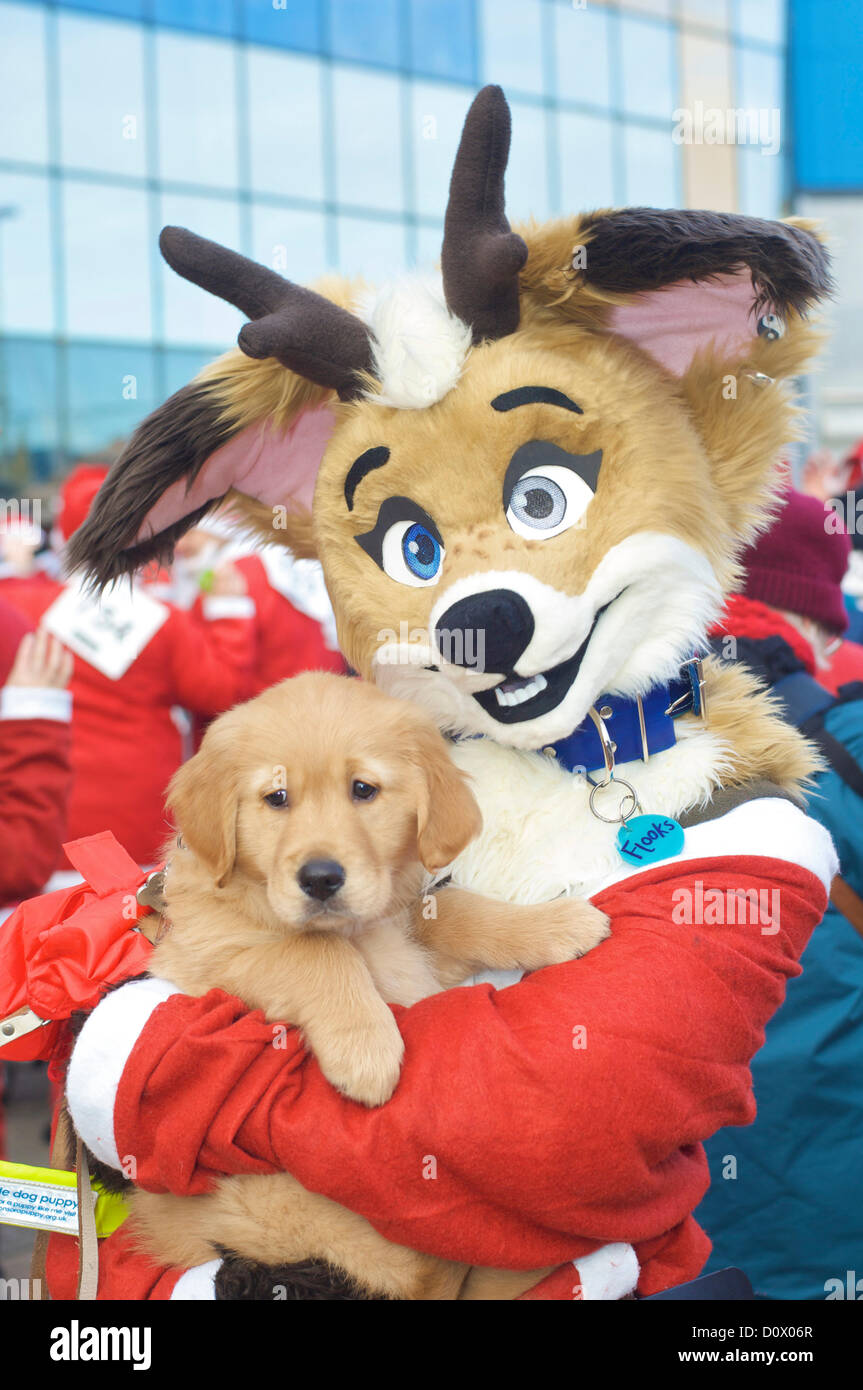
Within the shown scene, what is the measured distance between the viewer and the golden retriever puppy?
1787mm

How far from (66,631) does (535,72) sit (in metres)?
18.5

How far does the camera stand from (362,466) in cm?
205

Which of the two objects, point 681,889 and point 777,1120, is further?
point 777,1120

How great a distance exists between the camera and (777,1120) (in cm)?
291

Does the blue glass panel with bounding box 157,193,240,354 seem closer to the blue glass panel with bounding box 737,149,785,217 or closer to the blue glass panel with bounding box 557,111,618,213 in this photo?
the blue glass panel with bounding box 557,111,618,213

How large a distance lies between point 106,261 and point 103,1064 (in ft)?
58.6

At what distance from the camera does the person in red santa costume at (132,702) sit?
15.2 feet

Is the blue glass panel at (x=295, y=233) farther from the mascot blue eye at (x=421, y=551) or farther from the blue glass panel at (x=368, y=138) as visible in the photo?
the mascot blue eye at (x=421, y=551)

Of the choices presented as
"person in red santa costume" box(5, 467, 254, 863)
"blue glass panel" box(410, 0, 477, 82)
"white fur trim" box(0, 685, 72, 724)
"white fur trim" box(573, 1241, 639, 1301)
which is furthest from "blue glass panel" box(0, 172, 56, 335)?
"white fur trim" box(573, 1241, 639, 1301)
